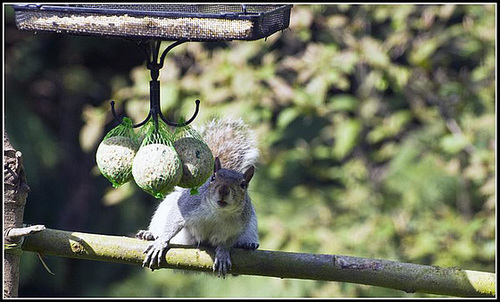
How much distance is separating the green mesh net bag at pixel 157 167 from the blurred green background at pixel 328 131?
1.02 metres

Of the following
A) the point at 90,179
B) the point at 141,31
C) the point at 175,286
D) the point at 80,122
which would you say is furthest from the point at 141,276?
the point at 141,31

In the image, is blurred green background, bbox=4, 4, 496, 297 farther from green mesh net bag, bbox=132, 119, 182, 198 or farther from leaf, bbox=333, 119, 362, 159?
green mesh net bag, bbox=132, 119, 182, 198

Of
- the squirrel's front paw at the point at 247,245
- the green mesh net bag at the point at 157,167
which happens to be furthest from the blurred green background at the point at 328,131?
the green mesh net bag at the point at 157,167

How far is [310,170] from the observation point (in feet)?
9.53

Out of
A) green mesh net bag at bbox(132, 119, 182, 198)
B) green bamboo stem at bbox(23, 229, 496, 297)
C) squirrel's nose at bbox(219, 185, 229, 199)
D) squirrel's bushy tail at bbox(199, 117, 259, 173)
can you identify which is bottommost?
green bamboo stem at bbox(23, 229, 496, 297)

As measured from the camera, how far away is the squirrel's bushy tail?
191cm

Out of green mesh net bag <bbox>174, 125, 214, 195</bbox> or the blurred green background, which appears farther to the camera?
the blurred green background

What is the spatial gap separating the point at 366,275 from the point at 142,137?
555mm

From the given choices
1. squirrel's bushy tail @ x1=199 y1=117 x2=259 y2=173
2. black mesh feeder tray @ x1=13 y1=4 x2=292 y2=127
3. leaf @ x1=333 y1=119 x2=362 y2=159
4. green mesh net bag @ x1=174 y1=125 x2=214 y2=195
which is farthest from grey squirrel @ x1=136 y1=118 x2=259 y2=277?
leaf @ x1=333 y1=119 x2=362 y2=159

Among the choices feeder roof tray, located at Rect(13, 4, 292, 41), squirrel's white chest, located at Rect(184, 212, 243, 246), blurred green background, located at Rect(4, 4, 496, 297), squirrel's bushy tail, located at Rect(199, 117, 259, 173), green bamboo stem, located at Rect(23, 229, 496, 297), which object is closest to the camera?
feeder roof tray, located at Rect(13, 4, 292, 41)

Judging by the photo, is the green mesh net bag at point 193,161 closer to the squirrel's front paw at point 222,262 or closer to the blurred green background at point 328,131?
the squirrel's front paw at point 222,262

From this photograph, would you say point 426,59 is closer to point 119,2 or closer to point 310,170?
point 310,170

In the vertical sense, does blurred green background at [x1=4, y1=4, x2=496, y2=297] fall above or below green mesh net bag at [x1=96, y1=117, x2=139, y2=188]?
above

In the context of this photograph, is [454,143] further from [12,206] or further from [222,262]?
[12,206]
